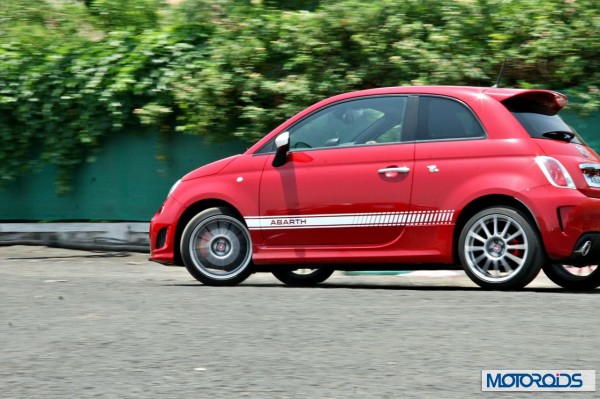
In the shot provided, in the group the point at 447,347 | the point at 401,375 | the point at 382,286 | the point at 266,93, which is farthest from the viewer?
the point at 266,93

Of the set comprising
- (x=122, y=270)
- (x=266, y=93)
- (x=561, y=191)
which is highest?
(x=266, y=93)

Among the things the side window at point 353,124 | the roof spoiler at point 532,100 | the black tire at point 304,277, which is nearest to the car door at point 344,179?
the side window at point 353,124

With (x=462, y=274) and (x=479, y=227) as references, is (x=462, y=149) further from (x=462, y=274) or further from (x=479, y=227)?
(x=462, y=274)

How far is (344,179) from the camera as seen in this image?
31.1 feet

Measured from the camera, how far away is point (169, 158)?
48.8ft

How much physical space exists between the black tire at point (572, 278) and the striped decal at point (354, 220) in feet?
4.21

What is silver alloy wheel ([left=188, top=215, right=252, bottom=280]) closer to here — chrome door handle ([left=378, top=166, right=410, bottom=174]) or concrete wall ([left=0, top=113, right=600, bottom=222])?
chrome door handle ([left=378, top=166, right=410, bottom=174])

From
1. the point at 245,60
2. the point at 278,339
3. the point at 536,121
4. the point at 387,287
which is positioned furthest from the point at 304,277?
the point at 245,60

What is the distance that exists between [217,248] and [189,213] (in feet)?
1.41

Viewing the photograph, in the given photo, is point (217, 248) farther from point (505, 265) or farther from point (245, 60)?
point (245, 60)

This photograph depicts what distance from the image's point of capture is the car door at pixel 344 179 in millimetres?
9359

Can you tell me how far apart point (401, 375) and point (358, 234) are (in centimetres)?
379

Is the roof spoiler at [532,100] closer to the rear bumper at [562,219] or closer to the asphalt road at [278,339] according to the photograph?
the rear bumper at [562,219]

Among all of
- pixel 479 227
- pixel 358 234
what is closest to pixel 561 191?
pixel 479 227
